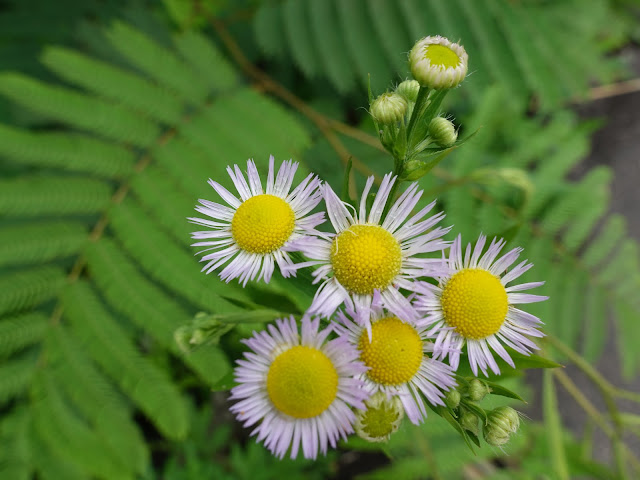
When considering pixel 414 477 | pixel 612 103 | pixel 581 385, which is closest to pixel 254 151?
pixel 414 477

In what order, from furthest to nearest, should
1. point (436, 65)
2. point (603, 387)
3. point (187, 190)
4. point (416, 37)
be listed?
point (416, 37), point (187, 190), point (603, 387), point (436, 65)

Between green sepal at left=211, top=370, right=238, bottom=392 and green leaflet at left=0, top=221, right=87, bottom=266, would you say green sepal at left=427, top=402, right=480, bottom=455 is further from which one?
green leaflet at left=0, top=221, right=87, bottom=266

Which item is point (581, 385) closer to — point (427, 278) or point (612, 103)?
point (612, 103)

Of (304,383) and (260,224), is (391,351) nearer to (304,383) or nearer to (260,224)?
(304,383)

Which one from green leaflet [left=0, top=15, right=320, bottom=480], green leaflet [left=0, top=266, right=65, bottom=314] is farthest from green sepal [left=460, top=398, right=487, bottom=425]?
green leaflet [left=0, top=266, right=65, bottom=314]

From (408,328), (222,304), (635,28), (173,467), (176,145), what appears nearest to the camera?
(408,328)

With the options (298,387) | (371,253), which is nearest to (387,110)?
(371,253)
